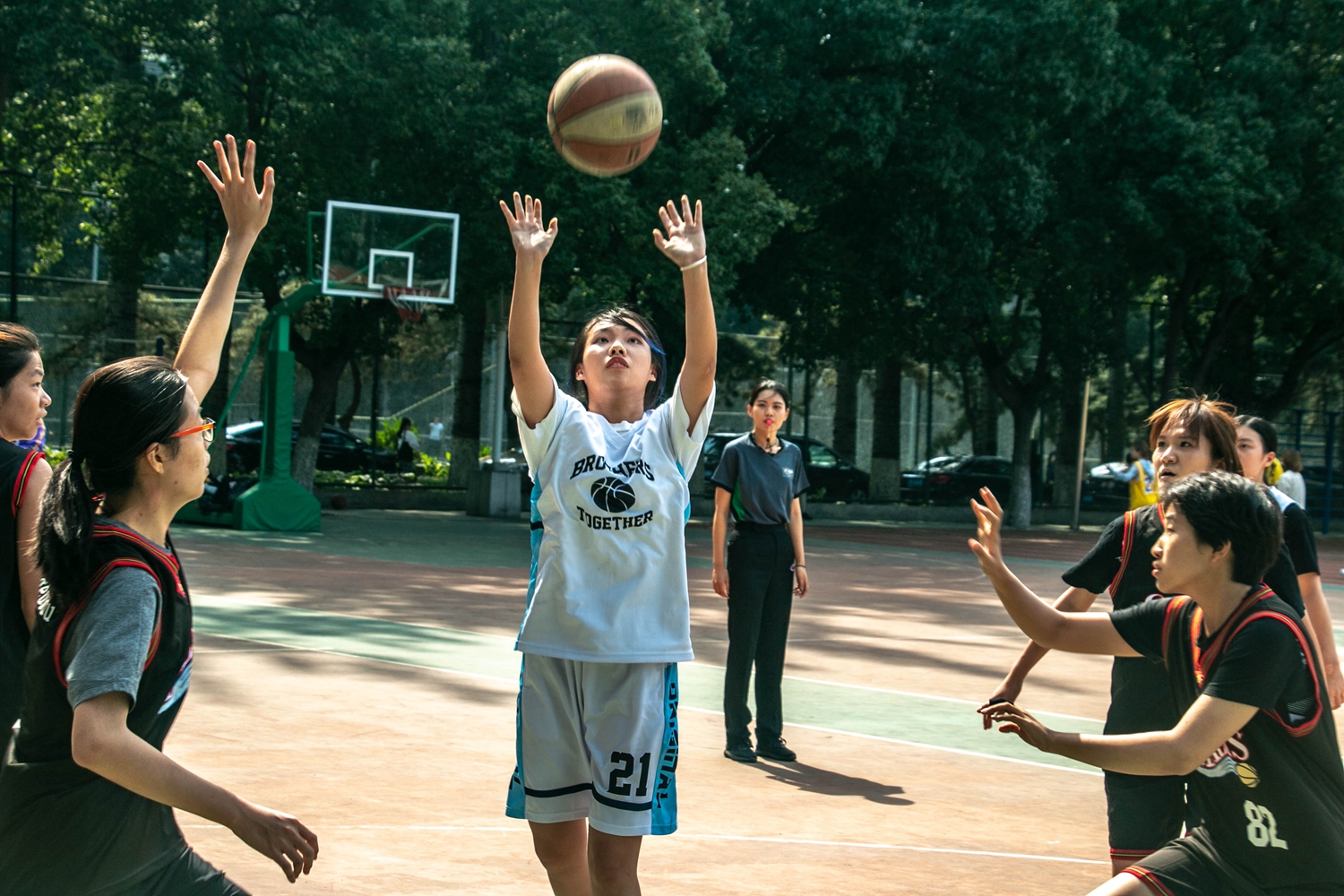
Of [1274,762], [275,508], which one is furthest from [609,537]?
[275,508]

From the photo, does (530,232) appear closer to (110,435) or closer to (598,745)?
(598,745)

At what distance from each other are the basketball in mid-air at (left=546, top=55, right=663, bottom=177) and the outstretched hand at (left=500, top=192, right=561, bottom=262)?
123 centimetres

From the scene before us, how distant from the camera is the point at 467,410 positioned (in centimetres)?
2719

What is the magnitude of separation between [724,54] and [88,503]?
2121 cm

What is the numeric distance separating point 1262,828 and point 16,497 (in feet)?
9.90

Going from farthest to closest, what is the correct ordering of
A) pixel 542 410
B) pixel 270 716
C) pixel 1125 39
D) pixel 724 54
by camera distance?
pixel 1125 39 → pixel 724 54 → pixel 270 716 → pixel 542 410

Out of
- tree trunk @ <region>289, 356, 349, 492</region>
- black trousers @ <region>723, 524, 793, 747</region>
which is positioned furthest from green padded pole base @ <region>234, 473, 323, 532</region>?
black trousers @ <region>723, 524, 793, 747</region>

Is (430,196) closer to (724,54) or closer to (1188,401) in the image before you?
(724,54)

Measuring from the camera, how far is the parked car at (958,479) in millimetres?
31297

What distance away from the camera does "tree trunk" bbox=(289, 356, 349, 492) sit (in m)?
23.0

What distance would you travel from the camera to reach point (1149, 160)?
82.0 ft

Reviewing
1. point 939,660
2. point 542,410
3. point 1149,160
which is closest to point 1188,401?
point 542,410

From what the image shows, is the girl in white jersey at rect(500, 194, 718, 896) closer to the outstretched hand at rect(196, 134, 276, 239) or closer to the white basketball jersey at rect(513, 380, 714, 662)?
the white basketball jersey at rect(513, 380, 714, 662)

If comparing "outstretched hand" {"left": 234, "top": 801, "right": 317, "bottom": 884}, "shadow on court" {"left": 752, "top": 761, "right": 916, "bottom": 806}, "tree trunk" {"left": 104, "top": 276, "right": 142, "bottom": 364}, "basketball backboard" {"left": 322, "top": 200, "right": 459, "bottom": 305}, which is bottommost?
"shadow on court" {"left": 752, "top": 761, "right": 916, "bottom": 806}
